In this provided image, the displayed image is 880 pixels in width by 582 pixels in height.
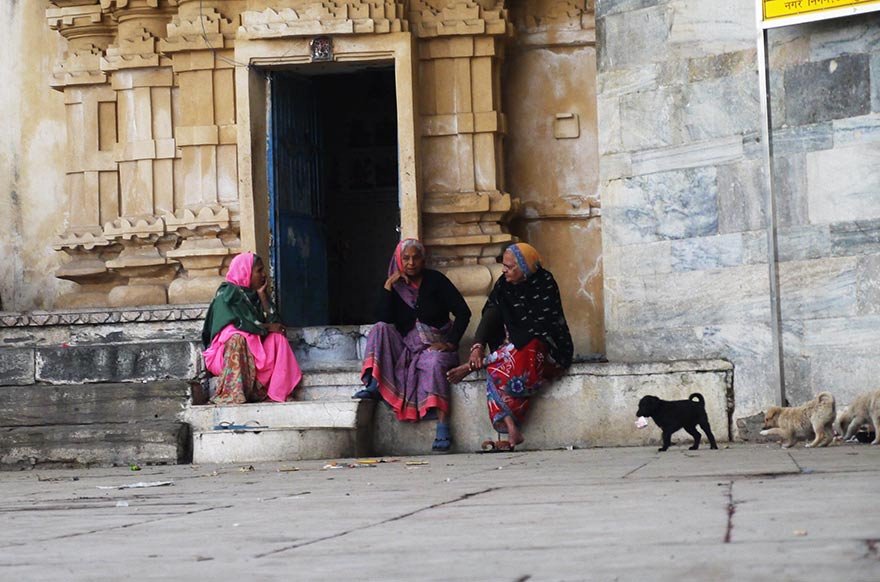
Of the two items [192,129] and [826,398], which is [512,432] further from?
[192,129]

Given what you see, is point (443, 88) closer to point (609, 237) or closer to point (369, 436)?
point (609, 237)

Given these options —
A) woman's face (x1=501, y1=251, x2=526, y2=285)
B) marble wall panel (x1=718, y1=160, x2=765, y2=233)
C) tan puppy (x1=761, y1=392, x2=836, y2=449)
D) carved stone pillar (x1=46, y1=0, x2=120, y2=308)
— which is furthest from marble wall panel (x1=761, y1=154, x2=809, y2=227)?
carved stone pillar (x1=46, y1=0, x2=120, y2=308)

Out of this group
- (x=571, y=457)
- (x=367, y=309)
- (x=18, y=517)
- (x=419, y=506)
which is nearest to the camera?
(x=419, y=506)

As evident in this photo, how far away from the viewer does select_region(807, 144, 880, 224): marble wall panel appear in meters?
9.76

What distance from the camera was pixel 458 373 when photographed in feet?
34.9

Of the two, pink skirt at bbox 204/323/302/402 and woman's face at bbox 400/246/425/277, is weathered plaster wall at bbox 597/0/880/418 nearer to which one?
woman's face at bbox 400/246/425/277

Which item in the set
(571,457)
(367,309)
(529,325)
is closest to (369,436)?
(529,325)

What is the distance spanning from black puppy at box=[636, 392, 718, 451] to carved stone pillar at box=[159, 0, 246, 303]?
164 inches

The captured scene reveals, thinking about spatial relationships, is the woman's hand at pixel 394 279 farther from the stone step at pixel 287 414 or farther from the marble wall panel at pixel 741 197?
the marble wall panel at pixel 741 197

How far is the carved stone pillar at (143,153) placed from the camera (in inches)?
489

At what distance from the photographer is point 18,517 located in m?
6.43

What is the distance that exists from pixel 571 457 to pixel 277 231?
12.6ft

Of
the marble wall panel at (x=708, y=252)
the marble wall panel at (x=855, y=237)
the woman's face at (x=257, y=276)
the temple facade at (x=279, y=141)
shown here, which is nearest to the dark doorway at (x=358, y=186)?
the temple facade at (x=279, y=141)

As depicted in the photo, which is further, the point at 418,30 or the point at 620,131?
the point at 418,30
